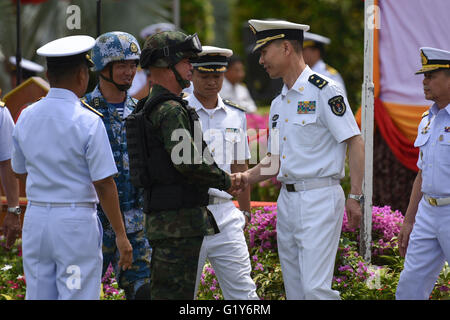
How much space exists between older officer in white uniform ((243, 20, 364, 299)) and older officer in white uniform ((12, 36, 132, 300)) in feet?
4.25

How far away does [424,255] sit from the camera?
5191mm

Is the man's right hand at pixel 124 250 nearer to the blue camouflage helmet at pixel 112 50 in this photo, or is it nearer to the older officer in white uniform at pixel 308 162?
the older officer in white uniform at pixel 308 162

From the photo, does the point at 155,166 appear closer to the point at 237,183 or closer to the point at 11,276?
the point at 237,183

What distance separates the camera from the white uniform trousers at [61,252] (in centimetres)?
418

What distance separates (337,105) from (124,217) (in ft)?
5.68

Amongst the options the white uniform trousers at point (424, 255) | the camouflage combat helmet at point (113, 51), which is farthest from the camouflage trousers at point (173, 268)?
the white uniform trousers at point (424, 255)

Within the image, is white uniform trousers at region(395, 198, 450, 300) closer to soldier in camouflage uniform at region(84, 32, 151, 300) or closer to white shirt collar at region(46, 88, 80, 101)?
soldier in camouflage uniform at region(84, 32, 151, 300)

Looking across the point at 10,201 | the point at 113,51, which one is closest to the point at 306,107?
the point at 113,51

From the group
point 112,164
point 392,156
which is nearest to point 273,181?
point 392,156

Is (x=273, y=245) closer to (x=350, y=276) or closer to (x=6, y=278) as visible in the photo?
(x=350, y=276)

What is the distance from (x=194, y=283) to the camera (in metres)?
4.65

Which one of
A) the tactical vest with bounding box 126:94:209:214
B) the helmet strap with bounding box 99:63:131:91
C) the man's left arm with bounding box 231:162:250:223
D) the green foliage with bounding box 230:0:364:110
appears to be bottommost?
the man's left arm with bounding box 231:162:250:223

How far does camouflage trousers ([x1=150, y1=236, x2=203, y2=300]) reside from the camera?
15.0 feet

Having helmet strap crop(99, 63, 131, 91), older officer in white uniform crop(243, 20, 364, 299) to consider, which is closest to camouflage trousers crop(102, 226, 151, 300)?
older officer in white uniform crop(243, 20, 364, 299)
